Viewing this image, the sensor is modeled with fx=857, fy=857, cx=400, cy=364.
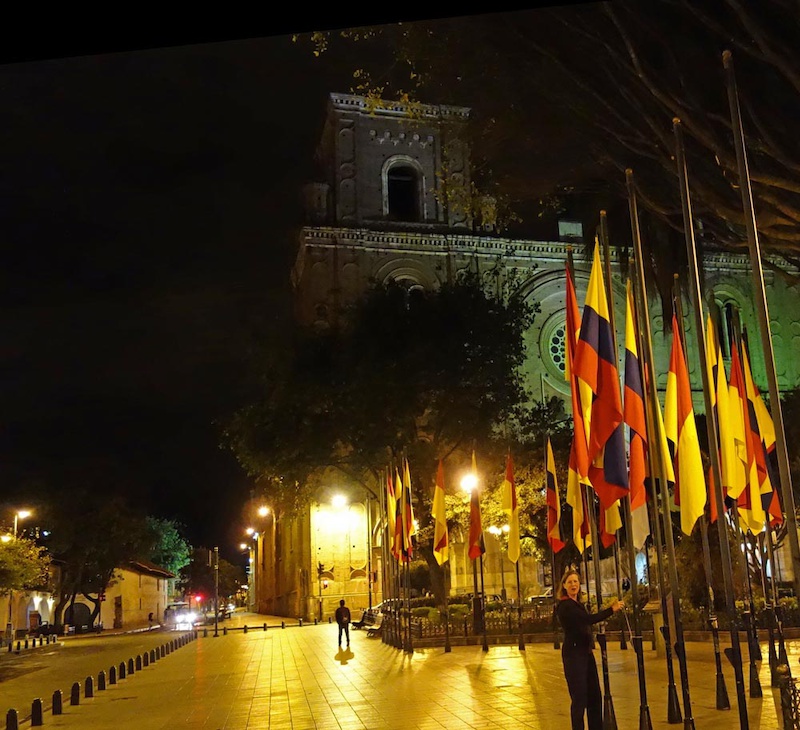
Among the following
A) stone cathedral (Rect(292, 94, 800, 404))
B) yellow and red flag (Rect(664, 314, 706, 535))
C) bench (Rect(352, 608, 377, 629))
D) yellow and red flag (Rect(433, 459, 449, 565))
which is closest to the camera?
yellow and red flag (Rect(664, 314, 706, 535))

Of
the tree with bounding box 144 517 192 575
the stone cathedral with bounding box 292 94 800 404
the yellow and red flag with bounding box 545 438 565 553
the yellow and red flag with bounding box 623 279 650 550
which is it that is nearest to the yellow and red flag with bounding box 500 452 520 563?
the yellow and red flag with bounding box 545 438 565 553

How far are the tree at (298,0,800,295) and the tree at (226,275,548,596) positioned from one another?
16.3m

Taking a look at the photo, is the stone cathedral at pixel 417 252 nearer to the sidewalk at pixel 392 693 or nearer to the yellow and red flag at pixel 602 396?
the sidewalk at pixel 392 693

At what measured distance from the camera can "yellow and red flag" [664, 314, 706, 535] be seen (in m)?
10.3

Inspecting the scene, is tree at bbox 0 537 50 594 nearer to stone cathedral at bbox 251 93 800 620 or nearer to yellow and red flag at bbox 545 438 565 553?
stone cathedral at bbox 251 93 800 620

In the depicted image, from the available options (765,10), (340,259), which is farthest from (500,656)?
(340,259)

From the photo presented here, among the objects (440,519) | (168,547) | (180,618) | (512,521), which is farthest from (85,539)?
(512,521)

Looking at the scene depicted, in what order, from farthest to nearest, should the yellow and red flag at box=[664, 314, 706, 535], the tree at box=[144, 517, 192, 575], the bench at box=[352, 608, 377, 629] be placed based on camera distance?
1. the tree at box=[144, 517, 192, 575]
2. the bench at box=[352, 608, 377, 629]
3. the yellow and red flag at box=[664, 314, 706, 535]

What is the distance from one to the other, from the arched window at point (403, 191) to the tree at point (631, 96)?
1216 inches

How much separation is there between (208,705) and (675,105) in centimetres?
1142

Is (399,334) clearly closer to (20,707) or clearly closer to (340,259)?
(340,259)

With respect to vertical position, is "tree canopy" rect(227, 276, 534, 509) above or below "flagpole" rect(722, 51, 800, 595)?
above

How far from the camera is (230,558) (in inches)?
4643

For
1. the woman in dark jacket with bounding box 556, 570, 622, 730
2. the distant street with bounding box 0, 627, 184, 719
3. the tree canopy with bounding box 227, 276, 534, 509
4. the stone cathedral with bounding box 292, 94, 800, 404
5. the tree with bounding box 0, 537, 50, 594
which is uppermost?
the stone cathedral with bounding box 292, 94, 800, 404
